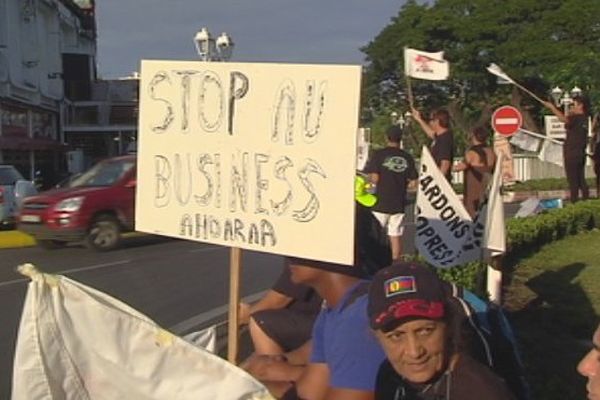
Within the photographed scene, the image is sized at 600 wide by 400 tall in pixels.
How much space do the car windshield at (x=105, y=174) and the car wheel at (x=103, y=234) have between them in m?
0.65

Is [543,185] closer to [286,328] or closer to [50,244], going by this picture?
[50,244]

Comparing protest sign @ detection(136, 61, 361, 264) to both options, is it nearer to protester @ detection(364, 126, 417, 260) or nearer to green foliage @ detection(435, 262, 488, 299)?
green foliage @ detection(435, 262, 488, 299)

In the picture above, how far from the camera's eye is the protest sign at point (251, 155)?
324cm

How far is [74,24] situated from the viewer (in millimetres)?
53125

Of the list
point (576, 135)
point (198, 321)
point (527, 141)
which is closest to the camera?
point (198, 321)

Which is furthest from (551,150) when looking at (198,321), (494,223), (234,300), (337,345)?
(337,345)

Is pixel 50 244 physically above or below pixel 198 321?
below

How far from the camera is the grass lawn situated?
Answer: 569 cm

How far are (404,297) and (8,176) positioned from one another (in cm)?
1754

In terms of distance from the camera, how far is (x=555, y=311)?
7.60m

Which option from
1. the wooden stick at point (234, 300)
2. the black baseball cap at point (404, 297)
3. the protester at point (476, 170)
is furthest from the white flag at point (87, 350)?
the protester at point (476, 170)

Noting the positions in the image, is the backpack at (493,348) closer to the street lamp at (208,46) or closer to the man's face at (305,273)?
the man's face at (305,273)

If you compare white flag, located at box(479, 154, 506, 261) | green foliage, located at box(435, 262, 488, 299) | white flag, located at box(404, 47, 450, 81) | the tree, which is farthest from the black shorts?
the tree

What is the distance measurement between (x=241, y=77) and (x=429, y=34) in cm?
5384
